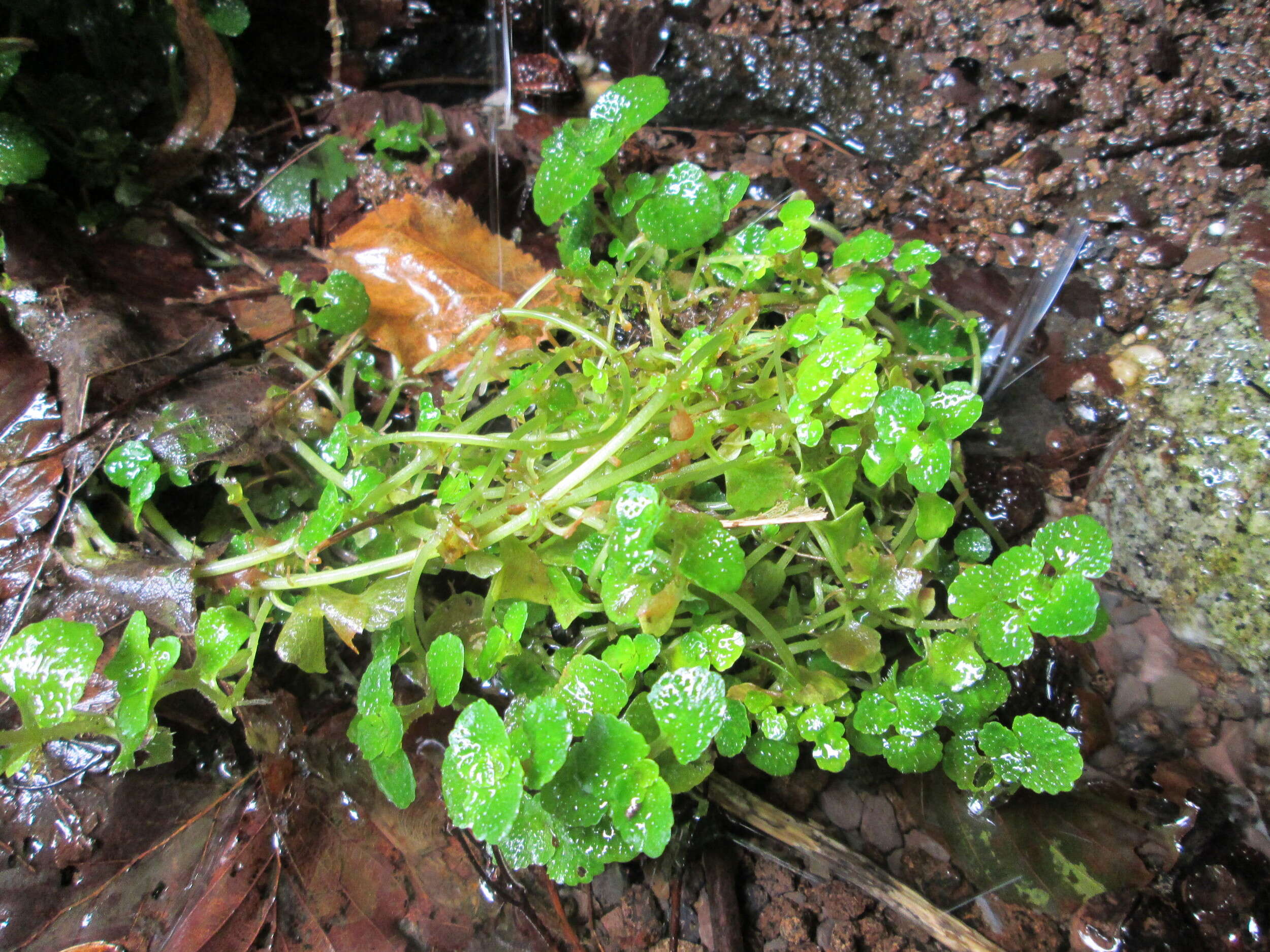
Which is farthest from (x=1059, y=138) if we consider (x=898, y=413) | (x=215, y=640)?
(x=215, y=640)

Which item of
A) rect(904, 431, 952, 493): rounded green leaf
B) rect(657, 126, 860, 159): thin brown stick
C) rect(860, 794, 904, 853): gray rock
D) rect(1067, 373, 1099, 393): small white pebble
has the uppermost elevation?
rect(657, 126, 860, 159): thin brown stick

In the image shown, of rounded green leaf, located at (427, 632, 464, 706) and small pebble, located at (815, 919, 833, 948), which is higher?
rounded green leaf, located at (427, 632, 464, 706)

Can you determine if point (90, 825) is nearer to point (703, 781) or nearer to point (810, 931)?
point (703, 781)

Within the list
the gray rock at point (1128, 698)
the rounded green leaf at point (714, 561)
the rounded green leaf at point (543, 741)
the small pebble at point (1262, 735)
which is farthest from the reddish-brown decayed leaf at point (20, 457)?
the small pebble at point (1262, 735)

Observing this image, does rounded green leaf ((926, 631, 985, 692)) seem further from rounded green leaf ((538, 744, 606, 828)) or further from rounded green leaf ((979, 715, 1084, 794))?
rounded green leaf ((538, 744, 606, 828))

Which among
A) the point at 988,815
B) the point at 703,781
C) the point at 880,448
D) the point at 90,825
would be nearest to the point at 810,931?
the point at 703,781

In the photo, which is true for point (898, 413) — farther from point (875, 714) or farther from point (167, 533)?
point (167, 533)

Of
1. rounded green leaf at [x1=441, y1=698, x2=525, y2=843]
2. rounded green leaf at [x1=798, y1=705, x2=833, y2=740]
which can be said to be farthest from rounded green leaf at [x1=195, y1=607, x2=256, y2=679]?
rounded green leaf at [x1=798, y1=705, x2=833, y2=740]

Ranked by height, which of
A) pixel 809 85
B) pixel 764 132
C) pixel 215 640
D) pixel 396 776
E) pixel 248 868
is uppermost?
pixel 809 85
